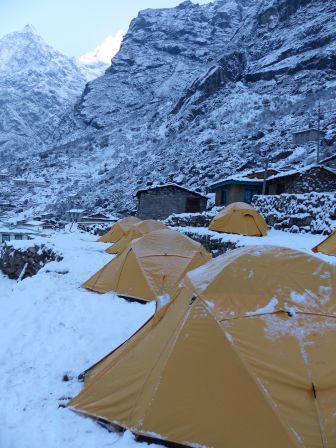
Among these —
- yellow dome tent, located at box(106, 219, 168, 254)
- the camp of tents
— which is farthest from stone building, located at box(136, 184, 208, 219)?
the camp of tents

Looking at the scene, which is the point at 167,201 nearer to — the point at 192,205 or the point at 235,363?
the point at 192,205

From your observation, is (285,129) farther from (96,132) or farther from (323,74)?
(96,132)

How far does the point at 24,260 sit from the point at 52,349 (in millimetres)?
11296

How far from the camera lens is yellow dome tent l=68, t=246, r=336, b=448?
3.44m

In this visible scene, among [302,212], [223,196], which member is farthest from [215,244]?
[223,196]

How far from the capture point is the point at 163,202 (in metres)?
33.2

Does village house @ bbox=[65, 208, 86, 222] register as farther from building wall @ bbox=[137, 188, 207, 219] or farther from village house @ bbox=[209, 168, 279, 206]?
village house @ bbox=[209, 168, 279, 206]

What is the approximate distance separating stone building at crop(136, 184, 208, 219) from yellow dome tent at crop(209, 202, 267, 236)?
1463 centimetres

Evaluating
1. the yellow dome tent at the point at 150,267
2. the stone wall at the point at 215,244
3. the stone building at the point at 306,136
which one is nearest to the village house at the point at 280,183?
the stone wall at the point at 215,244

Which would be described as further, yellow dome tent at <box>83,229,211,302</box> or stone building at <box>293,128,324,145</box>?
stone building at <box>293,128,324,145</box>

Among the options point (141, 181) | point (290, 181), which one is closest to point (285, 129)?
point (141, 181)

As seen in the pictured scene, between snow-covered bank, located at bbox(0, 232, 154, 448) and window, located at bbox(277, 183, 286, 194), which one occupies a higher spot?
window, located at bbox(277, 183, 286, 194)

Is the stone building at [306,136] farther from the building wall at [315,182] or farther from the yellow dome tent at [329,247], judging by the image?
the yellow dome tent at [329,247]

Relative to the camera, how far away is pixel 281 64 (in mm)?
66250
